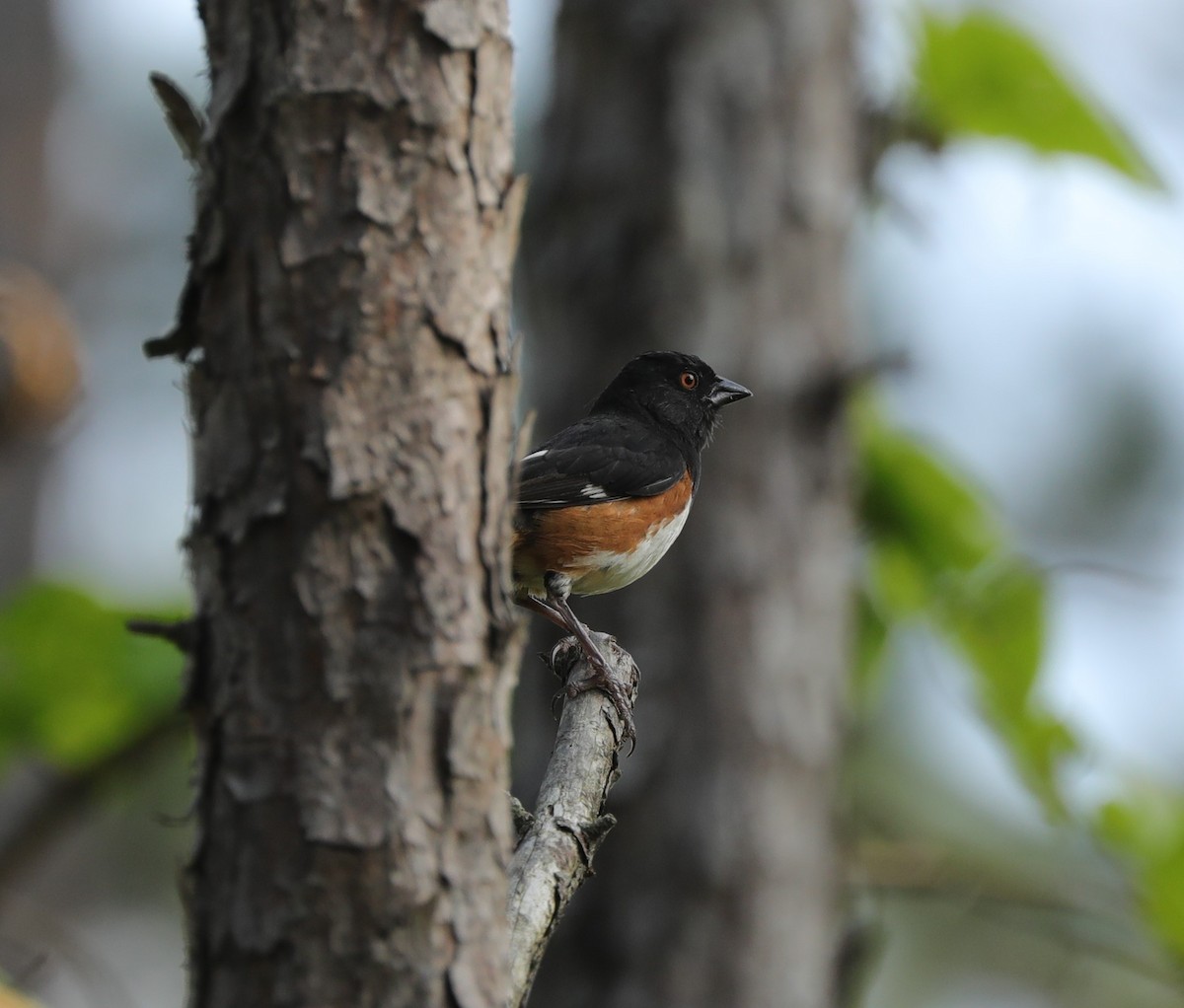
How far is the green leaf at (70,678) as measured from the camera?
173 inches

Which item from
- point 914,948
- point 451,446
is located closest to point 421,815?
point 451,446

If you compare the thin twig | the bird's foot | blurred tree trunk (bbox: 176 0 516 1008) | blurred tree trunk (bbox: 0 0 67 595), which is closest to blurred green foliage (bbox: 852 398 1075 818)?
the bird's foot

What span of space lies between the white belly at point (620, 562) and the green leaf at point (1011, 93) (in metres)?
2.22

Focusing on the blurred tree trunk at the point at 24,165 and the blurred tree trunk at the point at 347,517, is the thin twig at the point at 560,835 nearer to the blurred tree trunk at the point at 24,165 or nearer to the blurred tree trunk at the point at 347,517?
the blurred tree trunk at the point at 347,517

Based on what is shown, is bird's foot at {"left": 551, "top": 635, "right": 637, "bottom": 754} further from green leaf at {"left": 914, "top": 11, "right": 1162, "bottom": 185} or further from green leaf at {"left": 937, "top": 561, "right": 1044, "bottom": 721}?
green leaf at {"left": 914, "top": 11, "right": 1162, "bottom": 185}

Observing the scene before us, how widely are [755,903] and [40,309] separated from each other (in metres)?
3.22

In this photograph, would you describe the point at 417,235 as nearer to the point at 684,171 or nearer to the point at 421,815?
the point at 421,815

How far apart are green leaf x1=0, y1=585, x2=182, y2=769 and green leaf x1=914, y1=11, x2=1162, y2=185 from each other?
351cm

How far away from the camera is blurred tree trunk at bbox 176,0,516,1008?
1.60m

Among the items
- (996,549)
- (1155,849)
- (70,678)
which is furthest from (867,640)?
(70,678)

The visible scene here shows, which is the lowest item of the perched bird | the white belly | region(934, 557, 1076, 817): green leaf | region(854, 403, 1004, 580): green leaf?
region(934, 557, 1076, 817): green leaf

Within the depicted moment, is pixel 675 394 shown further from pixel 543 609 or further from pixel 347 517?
pixel 347 517

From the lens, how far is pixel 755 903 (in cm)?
448

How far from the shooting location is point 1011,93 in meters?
4.63
